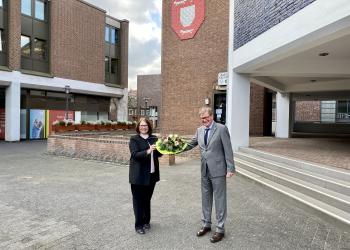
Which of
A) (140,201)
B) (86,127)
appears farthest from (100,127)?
(140,201)

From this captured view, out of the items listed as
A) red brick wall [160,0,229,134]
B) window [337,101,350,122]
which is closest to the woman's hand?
red brick wall [160,0,229,134]

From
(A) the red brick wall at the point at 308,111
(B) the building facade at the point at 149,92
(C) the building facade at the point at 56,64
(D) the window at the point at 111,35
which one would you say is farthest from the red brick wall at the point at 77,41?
(B) the building facade at the point at 149,92

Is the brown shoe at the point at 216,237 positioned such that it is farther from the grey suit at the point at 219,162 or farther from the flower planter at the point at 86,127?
the flower planter at the point at 86,127

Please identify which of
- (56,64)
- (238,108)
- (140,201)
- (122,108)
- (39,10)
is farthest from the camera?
(122,108)

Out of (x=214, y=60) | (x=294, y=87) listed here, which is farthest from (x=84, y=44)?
(x=294, y=87)

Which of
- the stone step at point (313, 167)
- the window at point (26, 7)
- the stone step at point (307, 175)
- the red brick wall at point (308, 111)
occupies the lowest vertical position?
the stone step at point (307, 175)

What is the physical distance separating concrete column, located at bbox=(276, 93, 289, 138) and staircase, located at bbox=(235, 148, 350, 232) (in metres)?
8.17

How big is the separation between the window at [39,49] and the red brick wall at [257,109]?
1574cm

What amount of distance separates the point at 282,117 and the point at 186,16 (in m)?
7.67

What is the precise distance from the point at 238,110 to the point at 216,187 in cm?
671

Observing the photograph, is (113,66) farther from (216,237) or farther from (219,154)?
(216,237)

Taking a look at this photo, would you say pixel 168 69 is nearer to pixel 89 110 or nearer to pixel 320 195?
pixel 89 110

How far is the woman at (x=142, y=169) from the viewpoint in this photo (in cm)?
451

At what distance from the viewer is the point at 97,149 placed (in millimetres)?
12477
